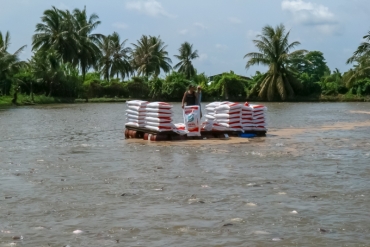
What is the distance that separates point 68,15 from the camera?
63.6 m

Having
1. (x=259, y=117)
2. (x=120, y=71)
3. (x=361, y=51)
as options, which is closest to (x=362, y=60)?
(x=361, y=51)

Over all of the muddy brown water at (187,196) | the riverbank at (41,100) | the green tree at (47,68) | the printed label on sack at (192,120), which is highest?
the green tree at (47,68)

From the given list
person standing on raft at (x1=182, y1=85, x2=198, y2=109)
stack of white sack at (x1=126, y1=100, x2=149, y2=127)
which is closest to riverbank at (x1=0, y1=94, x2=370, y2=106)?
stack of white sack at (x1=126, y1=100, x2=149, y2=127)

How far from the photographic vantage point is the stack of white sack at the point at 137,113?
52.2ft

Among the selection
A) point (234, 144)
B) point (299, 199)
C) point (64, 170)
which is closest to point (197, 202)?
point (299, 199)

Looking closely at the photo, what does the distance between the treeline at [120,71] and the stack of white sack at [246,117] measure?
127 feet

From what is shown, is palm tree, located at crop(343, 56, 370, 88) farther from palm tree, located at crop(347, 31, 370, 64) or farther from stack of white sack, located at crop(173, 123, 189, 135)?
stack of white sack, located at crop(173, 123, 189, 135)

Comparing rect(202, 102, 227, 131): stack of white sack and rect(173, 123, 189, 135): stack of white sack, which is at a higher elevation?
rect(202, 102, 227, 131): stack of white sack

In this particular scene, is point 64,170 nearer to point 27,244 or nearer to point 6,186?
point 6,186

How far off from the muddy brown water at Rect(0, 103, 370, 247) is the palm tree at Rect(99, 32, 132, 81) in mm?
58562

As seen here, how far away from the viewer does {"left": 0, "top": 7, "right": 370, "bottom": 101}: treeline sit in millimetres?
58188

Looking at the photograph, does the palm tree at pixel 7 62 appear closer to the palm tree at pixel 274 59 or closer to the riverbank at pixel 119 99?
the riverbank at pixel 119 99

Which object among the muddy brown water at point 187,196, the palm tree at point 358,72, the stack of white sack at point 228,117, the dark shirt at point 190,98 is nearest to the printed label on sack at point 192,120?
the stack of white sack at point 228,117

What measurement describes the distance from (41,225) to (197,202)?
189 centimetres
